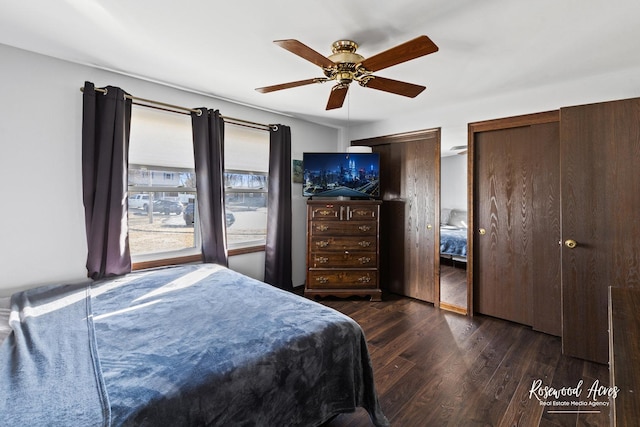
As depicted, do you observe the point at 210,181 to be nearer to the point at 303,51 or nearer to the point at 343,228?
the point at 343,228

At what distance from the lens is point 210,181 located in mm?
2965

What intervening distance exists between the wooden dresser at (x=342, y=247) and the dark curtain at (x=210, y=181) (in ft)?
3.32

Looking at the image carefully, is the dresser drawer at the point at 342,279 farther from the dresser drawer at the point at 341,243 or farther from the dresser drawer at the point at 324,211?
the dresser drawer at the point at 324,211

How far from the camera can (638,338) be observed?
3.29ft

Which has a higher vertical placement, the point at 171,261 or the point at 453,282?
the point at 171,261

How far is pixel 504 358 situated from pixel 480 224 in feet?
4.43

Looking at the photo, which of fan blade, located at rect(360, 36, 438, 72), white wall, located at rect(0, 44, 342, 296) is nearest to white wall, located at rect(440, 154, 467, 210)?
fan blade, located at rect(360, 36, 438, 72)

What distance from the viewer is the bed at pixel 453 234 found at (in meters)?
3.30

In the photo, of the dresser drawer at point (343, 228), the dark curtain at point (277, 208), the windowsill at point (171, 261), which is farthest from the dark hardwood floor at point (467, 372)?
the windowsill at point (171, 261)

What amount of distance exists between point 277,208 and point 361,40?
82.6 inches

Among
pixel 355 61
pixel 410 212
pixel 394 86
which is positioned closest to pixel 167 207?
pixel 355 61

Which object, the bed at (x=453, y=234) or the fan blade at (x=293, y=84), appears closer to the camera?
the fan blade at (x=293, y=84)

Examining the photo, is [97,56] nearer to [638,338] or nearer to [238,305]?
[238,305]

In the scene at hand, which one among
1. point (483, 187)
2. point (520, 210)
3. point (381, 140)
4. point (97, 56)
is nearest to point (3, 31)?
point (97, 56)
